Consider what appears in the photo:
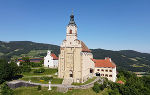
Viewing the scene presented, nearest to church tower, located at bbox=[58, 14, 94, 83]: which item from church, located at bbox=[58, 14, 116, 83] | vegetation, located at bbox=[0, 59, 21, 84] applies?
church, located at bbox=[58, 14, 116, 83]

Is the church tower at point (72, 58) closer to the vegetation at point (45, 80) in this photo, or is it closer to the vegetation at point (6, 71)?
the vegetation at point (45, 80)

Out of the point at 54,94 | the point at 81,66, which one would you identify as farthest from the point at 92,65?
the point at 54,94

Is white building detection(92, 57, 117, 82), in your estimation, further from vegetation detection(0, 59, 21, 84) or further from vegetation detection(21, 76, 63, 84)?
vegetation detection(0, 59, 21, 84)

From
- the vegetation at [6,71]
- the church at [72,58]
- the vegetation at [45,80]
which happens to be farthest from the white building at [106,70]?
the vegetation at [6,71]

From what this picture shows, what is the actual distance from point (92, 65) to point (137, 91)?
24269 mm

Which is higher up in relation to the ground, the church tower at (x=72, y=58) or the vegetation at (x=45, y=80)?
the church tower at (x=72, y=58)

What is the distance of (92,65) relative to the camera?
6412cm

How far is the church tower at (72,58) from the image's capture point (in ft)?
170

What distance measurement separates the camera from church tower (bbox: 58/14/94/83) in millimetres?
51934

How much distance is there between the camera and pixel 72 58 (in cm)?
5359

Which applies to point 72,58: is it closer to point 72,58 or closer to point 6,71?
point 72,58

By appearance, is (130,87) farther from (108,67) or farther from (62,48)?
(62,48)

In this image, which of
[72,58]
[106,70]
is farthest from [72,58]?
[106,70]

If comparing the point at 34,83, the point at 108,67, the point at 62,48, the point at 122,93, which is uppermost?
the point at 62,48
